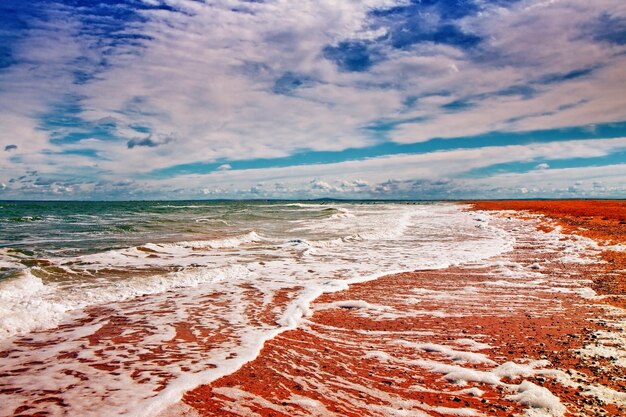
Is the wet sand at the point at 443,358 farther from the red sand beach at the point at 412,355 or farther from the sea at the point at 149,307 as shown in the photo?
the sea at the point at 149,307

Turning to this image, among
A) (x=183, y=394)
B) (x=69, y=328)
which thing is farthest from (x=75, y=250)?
(x=183, y=394)

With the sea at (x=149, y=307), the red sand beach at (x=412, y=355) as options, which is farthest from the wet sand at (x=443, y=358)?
the sea at (x=149, y=307)

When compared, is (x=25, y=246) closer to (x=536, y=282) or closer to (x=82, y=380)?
(x=82, y=380)

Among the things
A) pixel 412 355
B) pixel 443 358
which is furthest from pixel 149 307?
pixel 443 358

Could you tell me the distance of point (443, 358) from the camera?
595 centimetres

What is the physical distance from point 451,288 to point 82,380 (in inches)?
335

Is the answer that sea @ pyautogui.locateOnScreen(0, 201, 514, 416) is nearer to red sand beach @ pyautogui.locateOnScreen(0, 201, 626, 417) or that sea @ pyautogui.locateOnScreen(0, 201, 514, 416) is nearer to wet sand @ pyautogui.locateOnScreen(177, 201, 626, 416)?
red sand beach @ pyautogui.locateOnScreen(0, 201, 626, 417)

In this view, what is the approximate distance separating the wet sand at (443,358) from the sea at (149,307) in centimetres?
70

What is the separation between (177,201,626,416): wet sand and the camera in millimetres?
4578

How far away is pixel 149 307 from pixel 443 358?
6.63 m

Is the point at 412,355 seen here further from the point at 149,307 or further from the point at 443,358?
the point at 149,307

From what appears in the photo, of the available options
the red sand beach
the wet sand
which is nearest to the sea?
the red sand beach

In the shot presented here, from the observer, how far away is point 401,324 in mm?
7594

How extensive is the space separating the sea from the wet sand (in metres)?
0.70
